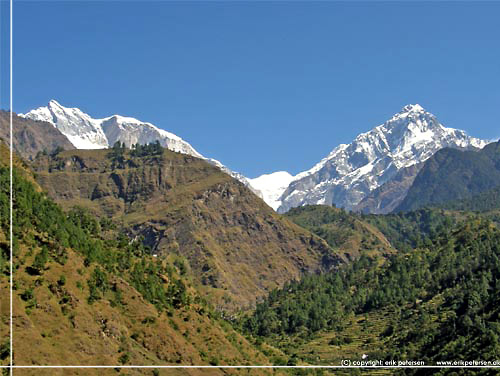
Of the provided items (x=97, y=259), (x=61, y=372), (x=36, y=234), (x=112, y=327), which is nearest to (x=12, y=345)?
(x=61, y=372)

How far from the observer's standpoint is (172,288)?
199 m

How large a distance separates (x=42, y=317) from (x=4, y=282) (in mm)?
9693

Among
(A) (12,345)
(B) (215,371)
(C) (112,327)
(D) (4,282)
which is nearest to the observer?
(A) (12,345)

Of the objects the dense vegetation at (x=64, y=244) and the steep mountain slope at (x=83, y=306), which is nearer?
the steep mountain slope at (x=83, y=306)

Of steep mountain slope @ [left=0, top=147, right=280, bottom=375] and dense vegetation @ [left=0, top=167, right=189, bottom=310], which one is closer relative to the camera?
steep mountain slope @ [left=0, top=147, right=280, bottom=375]

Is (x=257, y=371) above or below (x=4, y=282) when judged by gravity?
below

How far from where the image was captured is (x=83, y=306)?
505ft

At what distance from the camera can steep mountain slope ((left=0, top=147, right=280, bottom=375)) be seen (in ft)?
458

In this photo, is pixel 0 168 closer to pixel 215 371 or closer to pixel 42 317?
pixel 42 317

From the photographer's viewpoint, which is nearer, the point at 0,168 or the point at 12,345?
the point at 12,345

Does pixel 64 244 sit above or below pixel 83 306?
above

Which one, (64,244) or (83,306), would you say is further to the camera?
(64,244)

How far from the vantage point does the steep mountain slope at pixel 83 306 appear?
458ft

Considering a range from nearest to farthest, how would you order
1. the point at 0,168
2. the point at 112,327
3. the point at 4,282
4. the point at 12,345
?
the point at 12,345
the point at 4,282
the point at 112,327
the point at 0,168
